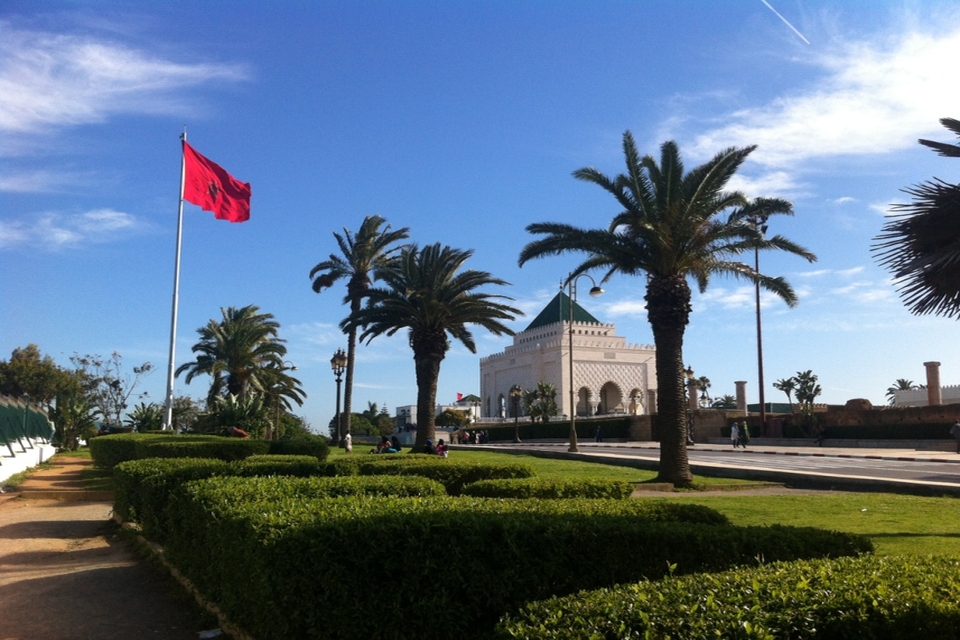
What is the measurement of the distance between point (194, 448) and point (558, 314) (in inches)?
2465

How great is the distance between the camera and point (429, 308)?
26094 mm

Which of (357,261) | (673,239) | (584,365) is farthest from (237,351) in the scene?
(584,365)

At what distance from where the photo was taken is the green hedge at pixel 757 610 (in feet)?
9.95

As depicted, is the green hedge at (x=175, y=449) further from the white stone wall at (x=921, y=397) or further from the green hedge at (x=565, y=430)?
the white stone wall at (x=921, y=397)

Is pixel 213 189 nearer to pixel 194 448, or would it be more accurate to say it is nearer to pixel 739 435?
pixel 194 448

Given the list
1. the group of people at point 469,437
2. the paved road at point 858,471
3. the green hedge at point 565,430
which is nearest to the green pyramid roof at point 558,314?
the green hedge at point 565,430

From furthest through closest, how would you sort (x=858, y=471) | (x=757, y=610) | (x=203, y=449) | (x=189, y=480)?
(x=858, y=471)
(x=203, y=449)
(x=189, y=480)
(x=757, y=610)

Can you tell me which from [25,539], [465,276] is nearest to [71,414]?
[465,276]

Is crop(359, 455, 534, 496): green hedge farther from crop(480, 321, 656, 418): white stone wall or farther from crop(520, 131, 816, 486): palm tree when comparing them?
crop(480, 321, 656, 418): white stone wall

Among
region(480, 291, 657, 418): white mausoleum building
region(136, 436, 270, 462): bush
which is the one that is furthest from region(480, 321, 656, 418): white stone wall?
region(136, 436, 270, 462): bush

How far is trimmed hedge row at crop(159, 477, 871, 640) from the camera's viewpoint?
14.3ft

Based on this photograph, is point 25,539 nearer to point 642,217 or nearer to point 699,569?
point 699,569

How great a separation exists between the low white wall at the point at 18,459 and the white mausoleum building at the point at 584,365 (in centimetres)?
4892

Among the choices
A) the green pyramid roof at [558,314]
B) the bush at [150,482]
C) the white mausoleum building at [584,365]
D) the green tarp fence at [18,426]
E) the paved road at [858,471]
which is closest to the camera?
the bush at [150,482]
